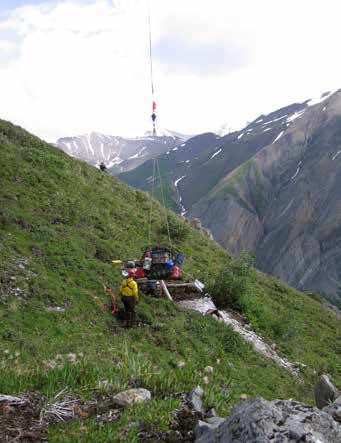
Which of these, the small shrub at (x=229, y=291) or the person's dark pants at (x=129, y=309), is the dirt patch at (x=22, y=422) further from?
the small shrub at (x=229, y=291)

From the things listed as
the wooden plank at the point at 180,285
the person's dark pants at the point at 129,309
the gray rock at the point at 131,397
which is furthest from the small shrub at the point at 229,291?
the gray rock at the point at 131,397

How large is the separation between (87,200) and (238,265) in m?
9.90

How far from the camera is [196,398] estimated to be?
5219 millimetres

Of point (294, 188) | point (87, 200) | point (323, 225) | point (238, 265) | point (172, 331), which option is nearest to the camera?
point (172, 331)

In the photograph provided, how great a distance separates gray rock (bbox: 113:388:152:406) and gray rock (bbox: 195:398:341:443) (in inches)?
45.0

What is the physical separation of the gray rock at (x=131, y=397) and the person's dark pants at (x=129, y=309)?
8.99 m

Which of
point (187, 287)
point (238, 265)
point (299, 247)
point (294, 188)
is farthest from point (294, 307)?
point (294, 188)

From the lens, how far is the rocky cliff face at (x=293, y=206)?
458 ft

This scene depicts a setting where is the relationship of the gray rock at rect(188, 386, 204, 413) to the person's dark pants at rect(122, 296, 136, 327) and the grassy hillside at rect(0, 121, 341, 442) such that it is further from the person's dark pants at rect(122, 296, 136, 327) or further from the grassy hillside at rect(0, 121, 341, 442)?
the person's dark pants at rect(122, 296, 136, 327)

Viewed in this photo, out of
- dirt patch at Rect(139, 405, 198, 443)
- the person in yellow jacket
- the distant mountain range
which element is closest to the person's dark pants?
the person in yellow jacket

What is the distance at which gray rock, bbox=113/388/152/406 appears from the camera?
16.7ft

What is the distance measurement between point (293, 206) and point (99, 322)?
15813 centimetres

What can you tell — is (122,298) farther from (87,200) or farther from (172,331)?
(87,200)

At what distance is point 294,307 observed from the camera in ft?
82.6
